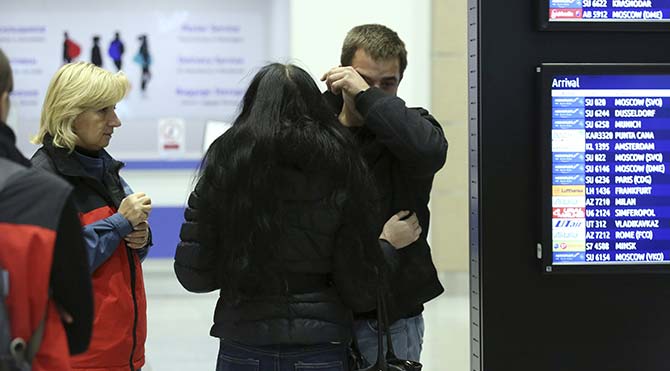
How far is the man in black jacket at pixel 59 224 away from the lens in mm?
1936

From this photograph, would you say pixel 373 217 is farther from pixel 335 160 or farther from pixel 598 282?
pixel 598 282

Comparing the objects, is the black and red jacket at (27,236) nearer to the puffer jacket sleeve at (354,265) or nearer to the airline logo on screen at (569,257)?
the puffer jacket sleeve at (354,265)

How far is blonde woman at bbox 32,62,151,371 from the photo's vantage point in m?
2.85

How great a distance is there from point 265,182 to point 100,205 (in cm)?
76

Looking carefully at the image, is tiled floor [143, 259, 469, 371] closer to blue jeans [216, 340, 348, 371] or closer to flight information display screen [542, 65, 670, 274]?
flight information display screen [542, 65, 670, 274]

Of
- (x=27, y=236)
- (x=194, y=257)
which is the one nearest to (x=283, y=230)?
(x=194, y=257)

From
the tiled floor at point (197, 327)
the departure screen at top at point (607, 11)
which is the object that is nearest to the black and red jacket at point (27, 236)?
the departure screen at top at point (607, 11)

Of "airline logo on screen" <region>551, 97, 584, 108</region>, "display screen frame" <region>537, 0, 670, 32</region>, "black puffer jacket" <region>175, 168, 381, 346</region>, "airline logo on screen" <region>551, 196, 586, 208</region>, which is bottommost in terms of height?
"black puffer jacket" <region>175, 168, 381, 346</region>

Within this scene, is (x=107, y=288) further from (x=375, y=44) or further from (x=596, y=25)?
(x=596, y=25)

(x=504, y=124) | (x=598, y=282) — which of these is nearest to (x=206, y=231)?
A: (x=504, y=124)

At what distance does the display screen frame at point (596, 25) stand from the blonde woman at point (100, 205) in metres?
1.33

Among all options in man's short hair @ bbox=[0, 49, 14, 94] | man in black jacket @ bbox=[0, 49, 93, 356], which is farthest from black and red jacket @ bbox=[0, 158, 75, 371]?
man's short hair @ bbox=[0, 49, 14, 94]

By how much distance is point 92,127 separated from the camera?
292cm

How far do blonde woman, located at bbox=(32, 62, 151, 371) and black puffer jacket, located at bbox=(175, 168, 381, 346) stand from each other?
0.45 m
